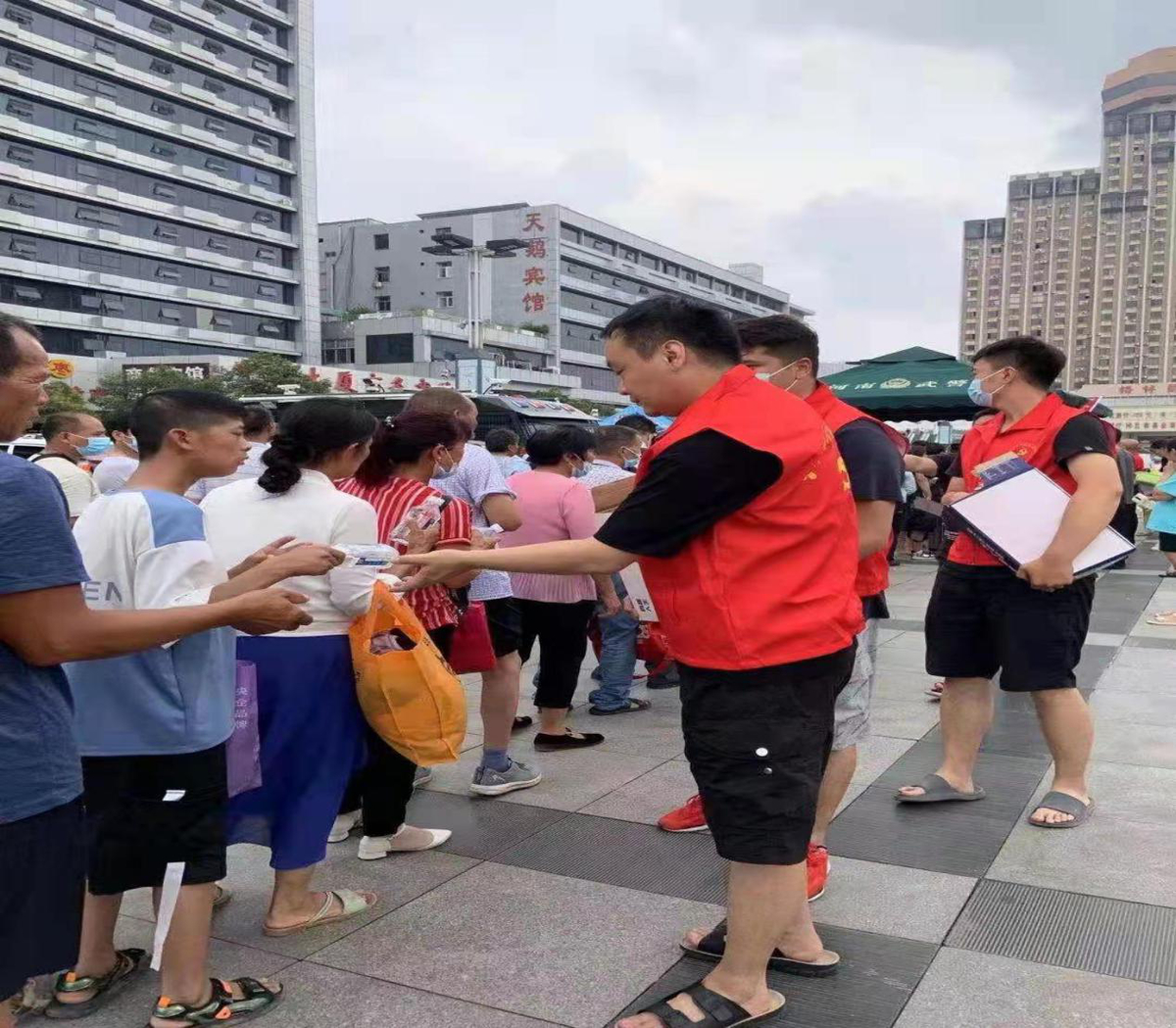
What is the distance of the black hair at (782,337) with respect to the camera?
10.6 feet

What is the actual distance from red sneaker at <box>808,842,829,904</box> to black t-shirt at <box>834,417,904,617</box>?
45.4 inches

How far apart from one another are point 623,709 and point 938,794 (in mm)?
2140

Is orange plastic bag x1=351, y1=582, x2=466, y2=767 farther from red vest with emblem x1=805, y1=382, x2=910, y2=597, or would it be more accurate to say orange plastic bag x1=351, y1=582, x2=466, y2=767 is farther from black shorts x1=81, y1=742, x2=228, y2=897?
red vest with emblem x1=805, y1=382, x2=910, y2=597

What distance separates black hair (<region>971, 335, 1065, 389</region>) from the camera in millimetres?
3850

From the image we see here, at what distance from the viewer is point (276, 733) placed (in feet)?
9.70

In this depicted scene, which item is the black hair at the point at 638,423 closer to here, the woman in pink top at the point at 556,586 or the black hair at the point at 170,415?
the woman in pink top at the point at 556,586

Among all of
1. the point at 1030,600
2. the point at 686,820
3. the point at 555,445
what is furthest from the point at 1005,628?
the point at 555,445

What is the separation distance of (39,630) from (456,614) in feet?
7.77

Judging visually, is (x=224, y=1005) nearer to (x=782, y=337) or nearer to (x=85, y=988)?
(x=85, y=988)

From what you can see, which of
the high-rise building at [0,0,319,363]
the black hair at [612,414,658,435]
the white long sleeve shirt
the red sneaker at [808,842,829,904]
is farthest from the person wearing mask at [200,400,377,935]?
the high-rise building at [0,0,319,363]

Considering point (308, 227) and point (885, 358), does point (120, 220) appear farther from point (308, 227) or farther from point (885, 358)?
point (885, 358)

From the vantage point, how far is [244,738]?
9.23 ft

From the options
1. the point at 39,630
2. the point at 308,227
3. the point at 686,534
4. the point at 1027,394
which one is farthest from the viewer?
the point at 308,227

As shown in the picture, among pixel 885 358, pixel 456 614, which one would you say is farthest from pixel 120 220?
pixel 456 614
